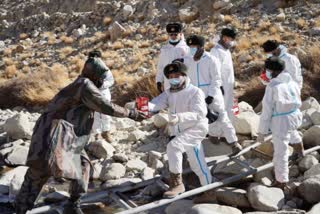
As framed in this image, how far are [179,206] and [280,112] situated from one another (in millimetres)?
1552

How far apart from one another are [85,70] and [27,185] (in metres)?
1.30

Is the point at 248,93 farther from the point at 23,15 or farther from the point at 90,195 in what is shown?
the point at 23,15

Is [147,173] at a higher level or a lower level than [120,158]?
lower

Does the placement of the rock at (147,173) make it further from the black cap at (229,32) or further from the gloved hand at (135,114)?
the black cap at (229,32)

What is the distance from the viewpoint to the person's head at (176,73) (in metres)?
6.16

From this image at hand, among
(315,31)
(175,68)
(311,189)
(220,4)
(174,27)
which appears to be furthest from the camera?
(220,4)

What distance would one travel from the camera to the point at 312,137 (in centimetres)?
786

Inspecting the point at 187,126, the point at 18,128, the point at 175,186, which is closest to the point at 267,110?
the point at 187,126

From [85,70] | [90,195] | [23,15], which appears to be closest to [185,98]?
[85,70]

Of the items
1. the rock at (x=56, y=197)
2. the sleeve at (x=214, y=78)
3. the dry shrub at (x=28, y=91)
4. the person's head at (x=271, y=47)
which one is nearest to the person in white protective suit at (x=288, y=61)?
the person's head at (x=271, y=47)

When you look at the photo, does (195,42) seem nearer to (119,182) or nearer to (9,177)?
(119,182)

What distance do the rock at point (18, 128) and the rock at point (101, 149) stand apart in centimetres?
136

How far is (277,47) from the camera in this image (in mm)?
7371

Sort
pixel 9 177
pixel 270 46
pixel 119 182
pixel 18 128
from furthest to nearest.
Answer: pixel 18 128 < pixel 9 177 < pixel 119 182 < pixel 270 46
